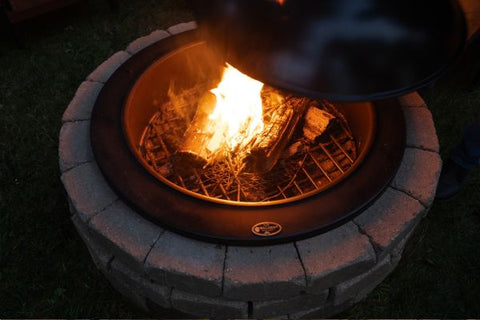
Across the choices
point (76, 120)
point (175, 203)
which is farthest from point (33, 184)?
point (175, 203)

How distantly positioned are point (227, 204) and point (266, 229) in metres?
0.23

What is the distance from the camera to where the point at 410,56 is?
1.66m

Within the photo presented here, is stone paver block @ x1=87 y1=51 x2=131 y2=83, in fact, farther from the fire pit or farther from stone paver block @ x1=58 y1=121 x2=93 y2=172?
stone paver block @ x1=58 y1=121 x2=93 y2=172

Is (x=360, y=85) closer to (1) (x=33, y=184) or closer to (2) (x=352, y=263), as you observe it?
(2) (x=352, y=263)

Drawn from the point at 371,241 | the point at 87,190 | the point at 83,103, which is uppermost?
the point at 83,103

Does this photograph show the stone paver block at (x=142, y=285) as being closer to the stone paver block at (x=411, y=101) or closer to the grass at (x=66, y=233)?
the grass at (x=66, y=233)

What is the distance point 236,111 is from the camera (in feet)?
9.11

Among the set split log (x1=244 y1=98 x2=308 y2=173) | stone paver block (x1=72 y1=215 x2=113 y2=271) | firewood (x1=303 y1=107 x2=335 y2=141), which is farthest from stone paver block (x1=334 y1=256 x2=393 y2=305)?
stone paver block (x1=72 y1=215 x2=113 y2=271)

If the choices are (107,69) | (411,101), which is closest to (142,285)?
(107,69)

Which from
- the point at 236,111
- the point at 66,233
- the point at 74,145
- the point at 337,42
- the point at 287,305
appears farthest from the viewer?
the point at 66,233

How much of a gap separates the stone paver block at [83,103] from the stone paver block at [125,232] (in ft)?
2.48

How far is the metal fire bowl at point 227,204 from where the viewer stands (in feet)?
6.51

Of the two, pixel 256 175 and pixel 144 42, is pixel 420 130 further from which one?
pixel 144 42

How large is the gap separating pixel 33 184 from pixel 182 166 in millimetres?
1419
